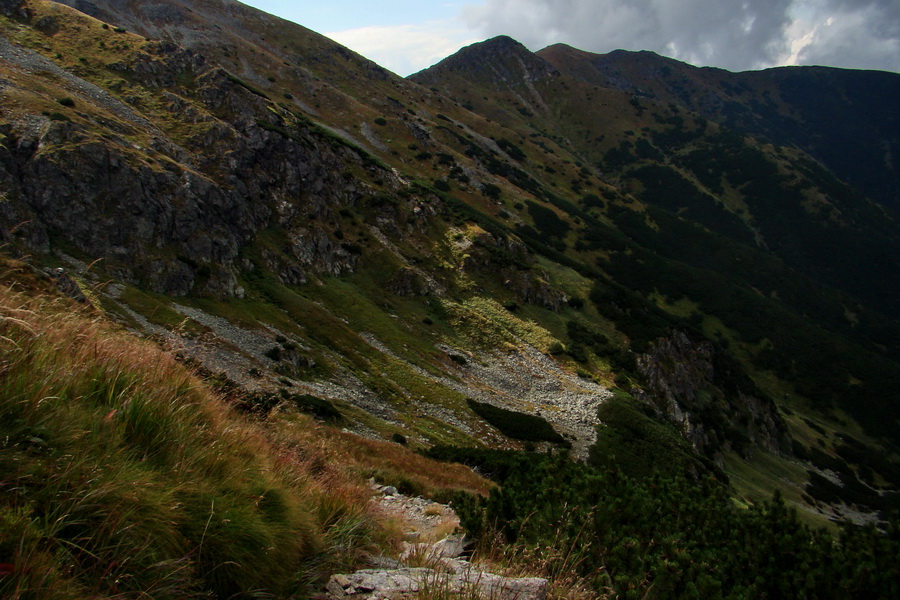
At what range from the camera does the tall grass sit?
2.57 m

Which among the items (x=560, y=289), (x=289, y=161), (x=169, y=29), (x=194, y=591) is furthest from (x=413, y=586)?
(x=169, y=29)

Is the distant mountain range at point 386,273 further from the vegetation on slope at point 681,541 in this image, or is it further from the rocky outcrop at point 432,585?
the vegetation on slope at point 681,541

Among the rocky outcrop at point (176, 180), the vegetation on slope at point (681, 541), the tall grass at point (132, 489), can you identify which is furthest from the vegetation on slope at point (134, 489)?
the rocky outcrop at point (176, 180)

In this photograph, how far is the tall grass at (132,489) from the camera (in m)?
2.57

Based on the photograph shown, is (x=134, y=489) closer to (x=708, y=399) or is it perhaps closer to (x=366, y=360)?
(x=366, y=360)

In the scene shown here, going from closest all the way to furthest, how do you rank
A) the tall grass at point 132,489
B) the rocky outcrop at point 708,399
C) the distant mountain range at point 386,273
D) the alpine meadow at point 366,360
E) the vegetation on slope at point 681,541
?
the tall grass at point 132,489 < the alpine meadow at point 366,360 < the vegetation on slope at point 681,541 < the distant mountain range at point 386,273 < the rocky outcrop at point 708,399

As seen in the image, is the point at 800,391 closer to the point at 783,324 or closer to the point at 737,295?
the point at 783,324

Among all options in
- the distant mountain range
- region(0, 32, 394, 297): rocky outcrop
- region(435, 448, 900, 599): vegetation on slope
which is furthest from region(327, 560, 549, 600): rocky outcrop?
region(0, 32, 394, 297): rocky outcrop

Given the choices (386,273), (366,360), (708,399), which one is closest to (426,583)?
(366,360)

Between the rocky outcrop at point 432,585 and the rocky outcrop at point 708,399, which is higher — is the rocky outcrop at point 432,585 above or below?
above

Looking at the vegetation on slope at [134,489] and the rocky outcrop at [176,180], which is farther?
the rocky outcrop at [176,180]

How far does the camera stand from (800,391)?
8744cm

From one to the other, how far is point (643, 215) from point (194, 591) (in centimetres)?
13914

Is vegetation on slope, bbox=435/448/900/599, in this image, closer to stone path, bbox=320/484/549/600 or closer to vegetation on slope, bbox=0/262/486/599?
stone path, bbox=320/484/549/600
